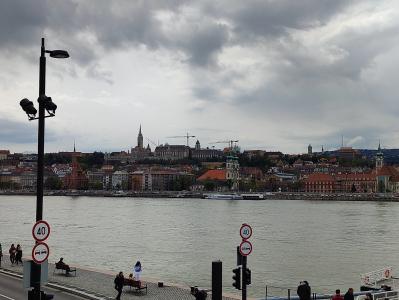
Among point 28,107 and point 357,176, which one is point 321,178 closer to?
point 357,176

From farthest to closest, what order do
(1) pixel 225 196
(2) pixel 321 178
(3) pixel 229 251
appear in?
(2) pixel 321 178 < (1) pixel 225 196 < (3) pixel 229 251

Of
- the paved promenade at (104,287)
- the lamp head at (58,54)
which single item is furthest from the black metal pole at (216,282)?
the paved promenade at (104,287)

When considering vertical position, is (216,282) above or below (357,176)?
below

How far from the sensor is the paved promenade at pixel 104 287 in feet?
54.9

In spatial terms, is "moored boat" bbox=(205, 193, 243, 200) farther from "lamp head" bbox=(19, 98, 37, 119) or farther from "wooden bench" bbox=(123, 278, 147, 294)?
"lamp head" bbox=(19, 98, 37, 119)

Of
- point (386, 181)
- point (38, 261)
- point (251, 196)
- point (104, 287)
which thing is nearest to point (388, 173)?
point (386, 181)

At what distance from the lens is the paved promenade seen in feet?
54.9

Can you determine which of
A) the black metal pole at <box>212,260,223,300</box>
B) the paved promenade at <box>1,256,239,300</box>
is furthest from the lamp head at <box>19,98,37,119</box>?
the paved promenade at <box>1,256,239,300</box>

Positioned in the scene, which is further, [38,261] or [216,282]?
[216,282]

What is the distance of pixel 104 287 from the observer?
712 inches

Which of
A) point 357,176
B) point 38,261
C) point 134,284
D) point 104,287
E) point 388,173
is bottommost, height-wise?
point 104,287

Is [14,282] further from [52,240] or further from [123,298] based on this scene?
[52,240]

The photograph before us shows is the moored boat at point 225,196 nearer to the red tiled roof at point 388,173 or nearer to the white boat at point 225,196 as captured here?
the white boat at point 225,196

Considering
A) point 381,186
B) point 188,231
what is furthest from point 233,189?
point 188,231
